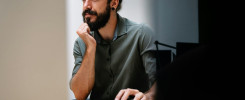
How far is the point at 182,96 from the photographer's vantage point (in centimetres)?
136

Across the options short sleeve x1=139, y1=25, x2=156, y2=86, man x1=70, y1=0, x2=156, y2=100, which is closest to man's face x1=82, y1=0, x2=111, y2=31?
man x1=70, y1=0, x2=156, y2=100


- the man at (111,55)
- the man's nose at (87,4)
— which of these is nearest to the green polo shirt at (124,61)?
the man at (111,55)

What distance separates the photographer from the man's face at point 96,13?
5.30 ft

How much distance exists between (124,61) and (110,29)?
0.78 ft

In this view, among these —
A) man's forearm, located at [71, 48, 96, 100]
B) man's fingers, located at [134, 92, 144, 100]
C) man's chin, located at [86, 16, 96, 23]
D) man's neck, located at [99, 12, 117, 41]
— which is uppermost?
man's chin, located at [86, 16, 96, 23]

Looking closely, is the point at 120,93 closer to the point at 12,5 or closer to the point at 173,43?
the point at 173,43

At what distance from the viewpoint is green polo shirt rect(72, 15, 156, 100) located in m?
1.51

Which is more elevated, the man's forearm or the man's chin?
the man's chin

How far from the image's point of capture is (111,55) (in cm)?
161

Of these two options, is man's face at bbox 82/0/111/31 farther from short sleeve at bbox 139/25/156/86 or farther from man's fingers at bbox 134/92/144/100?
man's fingers at bbox 134/92/144/100

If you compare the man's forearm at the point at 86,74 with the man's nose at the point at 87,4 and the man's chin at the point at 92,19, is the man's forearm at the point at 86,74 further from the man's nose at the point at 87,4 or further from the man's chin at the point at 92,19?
the man's nose at the point at 87,4

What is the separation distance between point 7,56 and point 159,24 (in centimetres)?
146

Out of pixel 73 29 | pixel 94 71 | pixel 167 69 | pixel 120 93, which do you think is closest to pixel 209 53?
pixel 167 69

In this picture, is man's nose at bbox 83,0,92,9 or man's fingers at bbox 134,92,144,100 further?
man's nose at bbox 83,0,92,9
